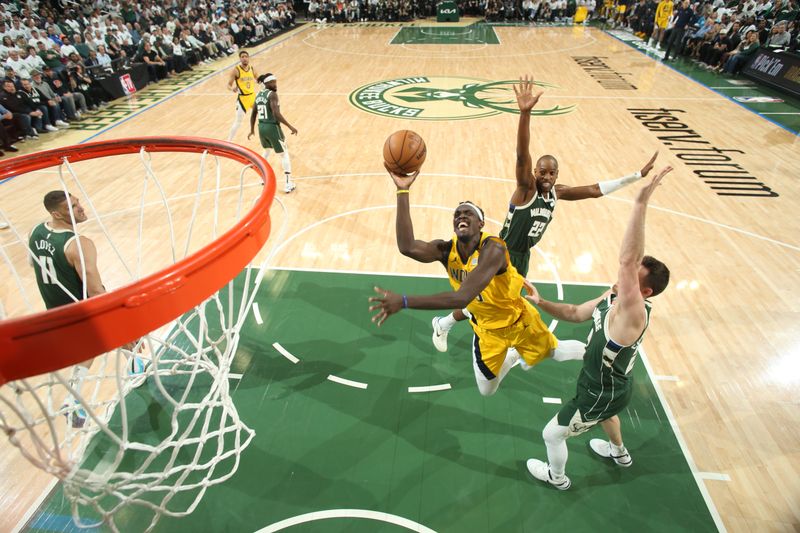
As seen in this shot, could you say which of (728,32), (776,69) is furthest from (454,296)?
(728,32)

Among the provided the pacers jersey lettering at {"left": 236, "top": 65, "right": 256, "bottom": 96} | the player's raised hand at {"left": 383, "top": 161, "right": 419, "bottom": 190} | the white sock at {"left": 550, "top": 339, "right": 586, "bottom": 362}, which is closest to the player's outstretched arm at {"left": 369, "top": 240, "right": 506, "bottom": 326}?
the player's raised hand at {"left": 383, "top": 161, "right": 419, "bottom": 190}

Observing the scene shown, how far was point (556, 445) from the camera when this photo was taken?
3053mm

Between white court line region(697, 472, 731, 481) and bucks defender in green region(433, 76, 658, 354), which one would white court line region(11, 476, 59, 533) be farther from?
white court line region(697, 472, 731, 481)

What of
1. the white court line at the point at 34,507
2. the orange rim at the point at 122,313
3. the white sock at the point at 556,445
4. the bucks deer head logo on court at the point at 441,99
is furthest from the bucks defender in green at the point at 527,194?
the bucks deer head logo on court at the point at 441,99

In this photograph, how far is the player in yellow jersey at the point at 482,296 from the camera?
2632mm

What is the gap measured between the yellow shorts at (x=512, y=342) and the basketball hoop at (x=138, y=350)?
5.45 feet

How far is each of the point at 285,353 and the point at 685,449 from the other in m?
3.39

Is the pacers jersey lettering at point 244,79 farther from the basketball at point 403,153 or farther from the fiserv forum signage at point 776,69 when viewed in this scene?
the fiserv forum signage at point 776,69

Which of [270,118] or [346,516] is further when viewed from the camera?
[270,118]

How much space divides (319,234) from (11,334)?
16.1 feet

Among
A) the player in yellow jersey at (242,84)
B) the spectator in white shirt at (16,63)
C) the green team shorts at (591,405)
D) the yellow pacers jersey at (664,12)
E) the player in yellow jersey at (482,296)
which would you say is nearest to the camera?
the player in yellow jersey at (482,296)

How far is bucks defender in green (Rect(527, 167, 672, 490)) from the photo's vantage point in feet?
7.81

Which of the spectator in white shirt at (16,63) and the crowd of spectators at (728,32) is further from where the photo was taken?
the crowd of spectators at (728,32)

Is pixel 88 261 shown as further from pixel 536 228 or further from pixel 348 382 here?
pixel 536 228
